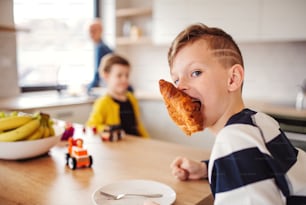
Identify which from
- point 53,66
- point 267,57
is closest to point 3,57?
point 53,66

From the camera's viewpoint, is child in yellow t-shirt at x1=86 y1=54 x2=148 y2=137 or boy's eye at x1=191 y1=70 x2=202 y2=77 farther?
child in yellow t-shirt at x1=86 y1=54 x2=148 y2=137

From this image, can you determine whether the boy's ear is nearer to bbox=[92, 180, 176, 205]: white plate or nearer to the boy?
the boy

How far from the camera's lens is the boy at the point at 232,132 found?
485 millimetres

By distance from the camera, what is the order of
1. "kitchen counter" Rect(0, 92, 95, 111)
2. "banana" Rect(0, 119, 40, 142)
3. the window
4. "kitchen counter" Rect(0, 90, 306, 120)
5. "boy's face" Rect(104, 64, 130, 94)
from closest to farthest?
1. "banana" Rect(0, 119, 40, 142)
2. "boy's face" Rect(104, 64, 130, 94)
3. "kitchen counter" Rect(0, 90, 306, 120)
4. "kitchen counter" Rect(0, 92, 95, 111)
5. the window

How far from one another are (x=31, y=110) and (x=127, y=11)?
1538 millimetres

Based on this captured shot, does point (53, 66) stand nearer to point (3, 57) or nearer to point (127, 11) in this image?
point (3, 57)

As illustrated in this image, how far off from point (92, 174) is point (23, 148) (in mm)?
234

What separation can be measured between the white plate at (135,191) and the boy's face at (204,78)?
0.68 feet

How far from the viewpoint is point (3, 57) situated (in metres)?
2.56

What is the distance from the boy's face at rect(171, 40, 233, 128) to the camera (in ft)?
1.88

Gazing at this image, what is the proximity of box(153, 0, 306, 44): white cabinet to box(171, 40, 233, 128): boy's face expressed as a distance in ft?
4.87

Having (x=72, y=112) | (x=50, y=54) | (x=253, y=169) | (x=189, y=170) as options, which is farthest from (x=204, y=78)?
(x=50, y=54)

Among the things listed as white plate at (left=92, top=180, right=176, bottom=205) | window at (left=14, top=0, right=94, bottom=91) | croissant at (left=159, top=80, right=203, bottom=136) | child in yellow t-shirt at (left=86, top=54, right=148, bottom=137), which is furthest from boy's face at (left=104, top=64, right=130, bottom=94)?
croissant at (left=159, top=80, right=203, bottom=136)

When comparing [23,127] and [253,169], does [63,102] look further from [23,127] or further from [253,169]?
[253,169]
